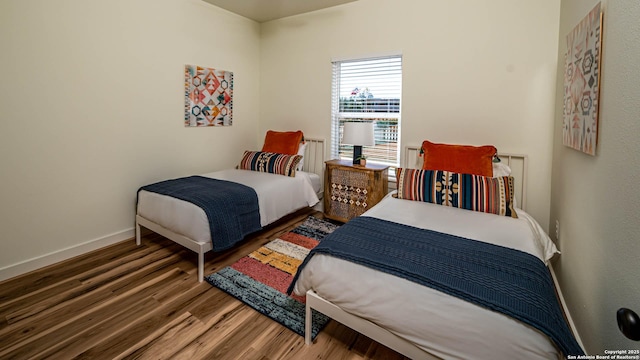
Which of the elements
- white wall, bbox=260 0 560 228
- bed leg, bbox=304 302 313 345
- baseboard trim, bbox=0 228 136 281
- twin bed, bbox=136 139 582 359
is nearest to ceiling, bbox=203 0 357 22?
white wall, bbox=260 0 560 228

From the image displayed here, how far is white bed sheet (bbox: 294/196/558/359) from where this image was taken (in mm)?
1090

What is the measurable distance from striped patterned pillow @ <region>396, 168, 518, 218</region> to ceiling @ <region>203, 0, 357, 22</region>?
2.26 metres

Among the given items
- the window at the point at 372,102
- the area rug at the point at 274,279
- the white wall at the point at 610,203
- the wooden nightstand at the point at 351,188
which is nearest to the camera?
the white wall at the point at 610,203

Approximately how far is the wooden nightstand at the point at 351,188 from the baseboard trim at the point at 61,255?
2128 millimetres

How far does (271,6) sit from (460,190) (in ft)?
9.95

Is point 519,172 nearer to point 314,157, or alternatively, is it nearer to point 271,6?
point 314,157

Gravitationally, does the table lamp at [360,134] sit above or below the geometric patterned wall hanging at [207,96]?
below

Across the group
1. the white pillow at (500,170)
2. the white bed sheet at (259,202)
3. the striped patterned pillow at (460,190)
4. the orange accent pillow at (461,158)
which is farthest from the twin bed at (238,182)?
the white pillow at (500,170)

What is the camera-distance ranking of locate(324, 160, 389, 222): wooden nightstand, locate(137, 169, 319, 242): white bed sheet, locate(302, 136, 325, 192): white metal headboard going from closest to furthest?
locate(137, 169, 319, 242): white bed sheet → locate(324, 160, 389, 222): wooden nightstand → locate(302, 136, 325, 192): white metal headboard

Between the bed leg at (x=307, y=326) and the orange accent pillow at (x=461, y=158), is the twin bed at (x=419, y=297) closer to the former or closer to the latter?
the bed leg at (x=307, y=326)

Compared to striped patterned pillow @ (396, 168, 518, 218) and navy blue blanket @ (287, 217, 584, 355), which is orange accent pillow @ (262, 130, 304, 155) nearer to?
striped patterned pillow @ (396, 168, 518, 218)

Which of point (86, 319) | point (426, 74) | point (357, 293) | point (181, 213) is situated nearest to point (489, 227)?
point (357, 293)

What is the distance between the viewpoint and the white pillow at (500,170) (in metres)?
2.53

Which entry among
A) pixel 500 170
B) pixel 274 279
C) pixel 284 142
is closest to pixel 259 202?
pixel 274 279
